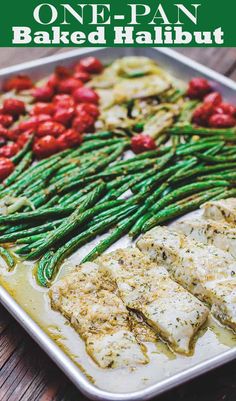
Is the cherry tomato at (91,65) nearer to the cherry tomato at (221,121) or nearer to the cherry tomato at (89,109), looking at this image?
the cherry tomato at (89,109)

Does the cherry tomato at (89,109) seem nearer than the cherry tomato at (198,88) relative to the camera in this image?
Yes

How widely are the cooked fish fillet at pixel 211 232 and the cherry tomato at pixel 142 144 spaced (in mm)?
1458

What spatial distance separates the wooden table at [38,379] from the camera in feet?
16.2

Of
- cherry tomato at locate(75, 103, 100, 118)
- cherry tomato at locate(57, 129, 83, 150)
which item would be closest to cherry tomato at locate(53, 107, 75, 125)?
cherry tomato at locate(75, 103, 100, 118)

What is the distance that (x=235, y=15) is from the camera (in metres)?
9.06

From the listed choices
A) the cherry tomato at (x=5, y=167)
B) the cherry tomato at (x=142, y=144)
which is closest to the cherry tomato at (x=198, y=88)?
the cherry tomato at (x=142, y=144)

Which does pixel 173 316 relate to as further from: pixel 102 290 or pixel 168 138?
pixel 168 138

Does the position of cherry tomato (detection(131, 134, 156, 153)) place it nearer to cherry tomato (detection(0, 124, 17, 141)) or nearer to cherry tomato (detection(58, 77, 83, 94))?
cherry tomato (detection(0, 124, 17, 141))

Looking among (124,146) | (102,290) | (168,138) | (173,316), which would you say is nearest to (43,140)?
(124,146)

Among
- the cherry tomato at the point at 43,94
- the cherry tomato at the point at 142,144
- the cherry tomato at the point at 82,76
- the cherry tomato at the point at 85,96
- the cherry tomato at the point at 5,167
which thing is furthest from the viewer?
the cherry tomato at the point at 82,76

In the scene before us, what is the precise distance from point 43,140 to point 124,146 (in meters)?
0.79

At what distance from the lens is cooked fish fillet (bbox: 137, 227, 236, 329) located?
17.3 feet

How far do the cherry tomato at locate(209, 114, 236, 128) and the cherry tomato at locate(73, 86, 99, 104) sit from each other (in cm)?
131

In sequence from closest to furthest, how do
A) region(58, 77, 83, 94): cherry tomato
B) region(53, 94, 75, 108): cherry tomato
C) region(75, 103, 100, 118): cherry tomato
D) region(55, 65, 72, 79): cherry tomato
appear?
1. region(75, 103, 100, 118): cherry tomato
2. region(53, 94, 75, 108): cherry tomato
3. region(58, 77, 83, 94): cherry tomato
4. region(55, 65, 72, 79): cherry tomato
